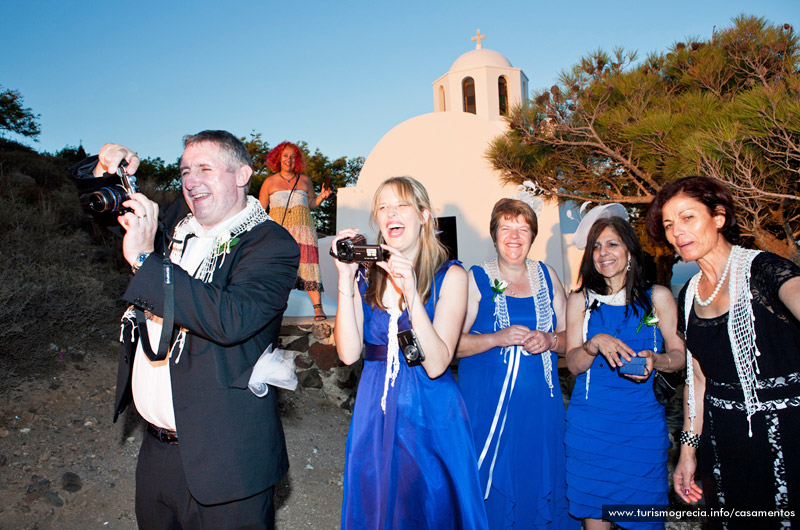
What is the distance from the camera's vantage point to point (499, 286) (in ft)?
10.6

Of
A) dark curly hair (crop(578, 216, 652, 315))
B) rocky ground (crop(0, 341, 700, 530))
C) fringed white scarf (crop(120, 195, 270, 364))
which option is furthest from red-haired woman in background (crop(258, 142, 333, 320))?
fringed white scarf (crop(120, 195, 270, 364))

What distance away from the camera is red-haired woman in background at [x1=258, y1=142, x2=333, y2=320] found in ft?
20.9

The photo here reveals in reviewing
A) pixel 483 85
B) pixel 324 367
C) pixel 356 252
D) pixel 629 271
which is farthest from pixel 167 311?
pixel 483 85

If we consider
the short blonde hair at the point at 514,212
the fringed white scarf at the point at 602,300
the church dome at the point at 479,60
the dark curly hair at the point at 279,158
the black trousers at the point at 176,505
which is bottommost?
the black trousers at the point at 176,505

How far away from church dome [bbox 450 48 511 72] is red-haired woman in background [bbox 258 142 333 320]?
906 cm

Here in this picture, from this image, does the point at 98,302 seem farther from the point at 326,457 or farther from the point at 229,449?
the point at 229,449

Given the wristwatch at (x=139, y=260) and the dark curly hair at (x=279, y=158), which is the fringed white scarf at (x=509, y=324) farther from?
the dark curly hair at (x=279, y=158)

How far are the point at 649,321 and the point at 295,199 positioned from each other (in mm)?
4696

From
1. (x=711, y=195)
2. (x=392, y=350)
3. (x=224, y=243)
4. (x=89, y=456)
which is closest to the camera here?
(x=224, y=243)

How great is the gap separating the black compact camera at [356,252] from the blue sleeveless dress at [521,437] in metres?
1.35

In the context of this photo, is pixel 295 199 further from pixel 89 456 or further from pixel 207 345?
pixel 207 345

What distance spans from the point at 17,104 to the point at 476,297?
2214cm

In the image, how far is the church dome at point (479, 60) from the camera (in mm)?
14117

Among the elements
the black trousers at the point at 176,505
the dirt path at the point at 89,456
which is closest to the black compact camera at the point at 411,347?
the black trousers at the point at 176,505
